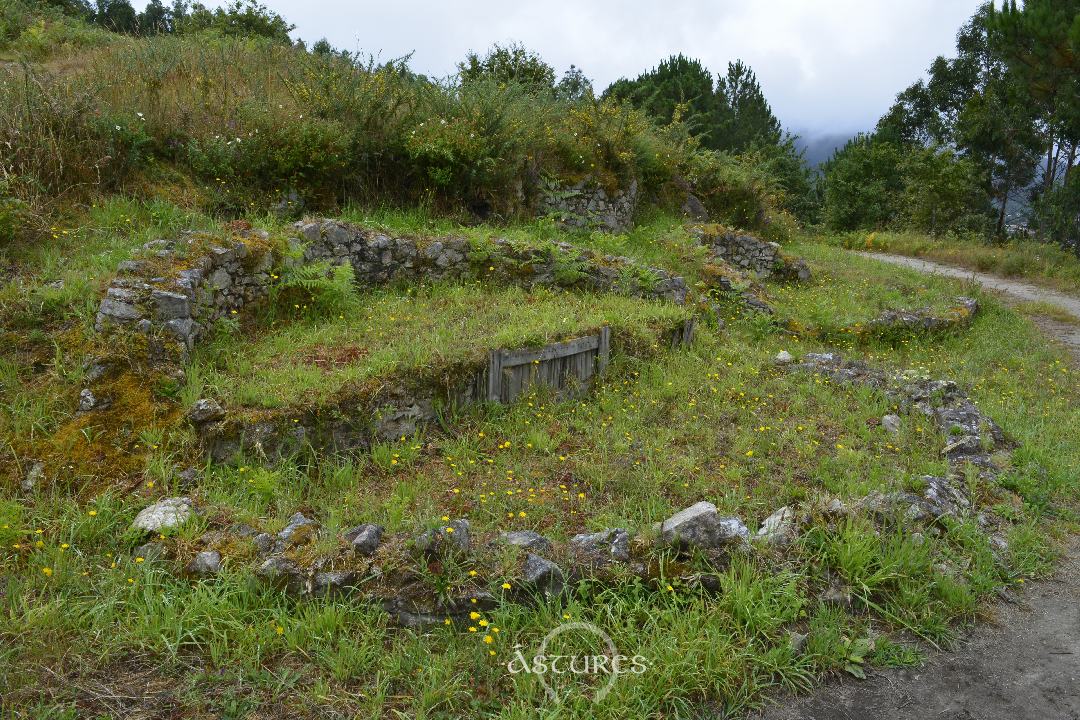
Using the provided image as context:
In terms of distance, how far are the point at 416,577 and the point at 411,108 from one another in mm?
8683

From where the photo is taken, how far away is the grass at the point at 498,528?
3.13 metres

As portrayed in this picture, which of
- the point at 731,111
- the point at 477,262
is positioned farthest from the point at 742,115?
the point at 477,262

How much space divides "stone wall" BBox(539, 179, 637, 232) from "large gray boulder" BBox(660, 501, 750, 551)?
854cm

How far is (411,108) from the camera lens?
407 inches

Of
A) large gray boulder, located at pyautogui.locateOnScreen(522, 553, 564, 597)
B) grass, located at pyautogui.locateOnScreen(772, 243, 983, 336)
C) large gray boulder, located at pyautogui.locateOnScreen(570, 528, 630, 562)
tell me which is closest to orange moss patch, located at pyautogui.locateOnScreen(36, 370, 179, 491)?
large gray boulder, located at pyautogui.locateOnScreen(522, 553, 564, 597)

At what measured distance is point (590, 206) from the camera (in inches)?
517

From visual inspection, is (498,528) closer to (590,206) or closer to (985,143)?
(590,206)

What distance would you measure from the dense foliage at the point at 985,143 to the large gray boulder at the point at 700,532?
13696 millimetres

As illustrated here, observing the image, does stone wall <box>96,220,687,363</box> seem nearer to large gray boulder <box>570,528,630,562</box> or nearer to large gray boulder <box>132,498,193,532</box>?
large gray boulder <box>132,498,193,532</box>

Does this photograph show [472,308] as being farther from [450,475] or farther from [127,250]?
[127,250]

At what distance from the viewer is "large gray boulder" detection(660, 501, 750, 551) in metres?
3.97

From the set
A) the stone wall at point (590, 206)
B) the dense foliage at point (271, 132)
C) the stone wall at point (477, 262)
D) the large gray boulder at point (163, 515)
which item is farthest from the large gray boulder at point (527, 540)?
the stone wall at point (590, 206)

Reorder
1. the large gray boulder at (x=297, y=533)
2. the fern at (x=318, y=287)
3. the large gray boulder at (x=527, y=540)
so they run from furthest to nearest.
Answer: the fern at (x=318, y=287) → the large gray boulder at (x=527, y=540) → the large gray boulder at (x=297, y=533)

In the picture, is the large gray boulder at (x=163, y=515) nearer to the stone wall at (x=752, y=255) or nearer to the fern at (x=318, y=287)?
the fern at (x=318, y=287)
